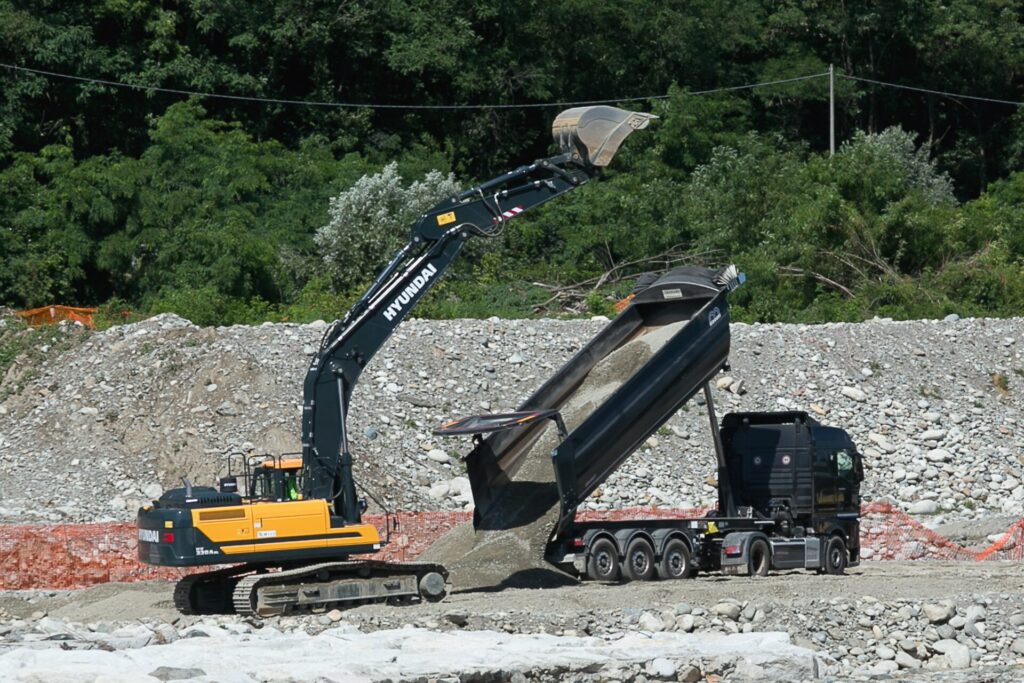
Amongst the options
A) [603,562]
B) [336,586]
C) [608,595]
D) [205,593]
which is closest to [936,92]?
[603,562]

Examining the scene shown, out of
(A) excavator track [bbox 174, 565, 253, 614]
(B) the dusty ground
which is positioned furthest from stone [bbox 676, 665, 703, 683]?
(A) excavator track [bbox 174, 565, 253, 614]

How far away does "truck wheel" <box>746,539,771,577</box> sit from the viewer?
2027 cm

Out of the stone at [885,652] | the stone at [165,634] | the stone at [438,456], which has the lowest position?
the stone at [885,652]

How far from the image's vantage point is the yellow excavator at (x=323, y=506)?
658 inches

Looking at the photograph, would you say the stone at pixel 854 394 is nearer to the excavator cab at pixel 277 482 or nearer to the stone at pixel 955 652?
the stone at pixel 955 652

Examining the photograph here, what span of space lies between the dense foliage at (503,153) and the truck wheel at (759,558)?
16.2 meters

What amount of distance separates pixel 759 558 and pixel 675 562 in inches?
51.2

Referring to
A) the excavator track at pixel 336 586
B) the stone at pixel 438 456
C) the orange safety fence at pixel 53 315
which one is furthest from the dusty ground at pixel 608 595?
the orange safety fence at pixel 53 315

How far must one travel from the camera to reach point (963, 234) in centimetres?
4147

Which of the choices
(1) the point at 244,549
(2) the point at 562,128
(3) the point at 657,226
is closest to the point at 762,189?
(3) the point at 657,226

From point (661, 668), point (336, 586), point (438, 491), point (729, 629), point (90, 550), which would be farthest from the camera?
point (438, 491)

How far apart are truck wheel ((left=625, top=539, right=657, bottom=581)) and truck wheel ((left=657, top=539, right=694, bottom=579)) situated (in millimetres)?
130

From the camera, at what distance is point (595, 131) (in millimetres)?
19328

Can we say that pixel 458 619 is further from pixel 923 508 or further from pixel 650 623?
pixel 923 508
